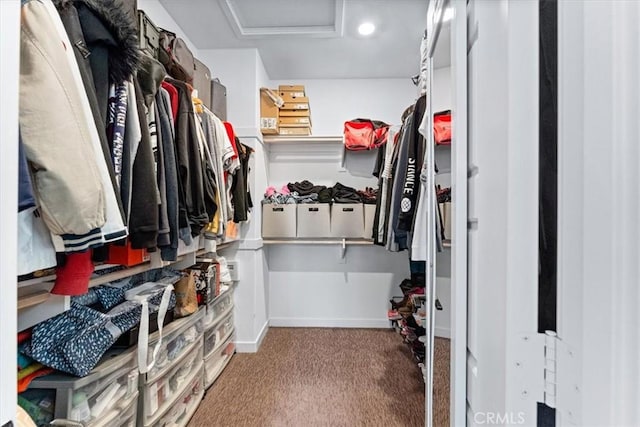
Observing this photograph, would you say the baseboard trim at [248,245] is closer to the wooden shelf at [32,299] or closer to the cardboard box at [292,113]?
the cardboard box at [292,113]

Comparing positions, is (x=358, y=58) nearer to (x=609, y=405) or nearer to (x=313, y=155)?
(x=313, y=155)

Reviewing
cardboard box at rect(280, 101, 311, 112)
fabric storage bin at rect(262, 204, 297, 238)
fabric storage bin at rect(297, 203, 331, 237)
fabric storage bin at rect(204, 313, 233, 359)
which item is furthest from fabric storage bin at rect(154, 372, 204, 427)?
cardboard box at rect(280, 101, 311, 112)

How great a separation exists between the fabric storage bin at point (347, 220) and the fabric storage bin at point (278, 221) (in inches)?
14.3

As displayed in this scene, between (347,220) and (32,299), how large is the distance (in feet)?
7.47

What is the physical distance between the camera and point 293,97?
2.88 metres

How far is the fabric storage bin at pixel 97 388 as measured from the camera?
101 centimetres

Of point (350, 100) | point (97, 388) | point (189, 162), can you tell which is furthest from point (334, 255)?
point (97, 388)

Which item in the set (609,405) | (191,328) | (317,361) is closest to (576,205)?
(609,405)

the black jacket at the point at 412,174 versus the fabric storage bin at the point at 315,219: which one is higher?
the black jacket at the point at 412,174

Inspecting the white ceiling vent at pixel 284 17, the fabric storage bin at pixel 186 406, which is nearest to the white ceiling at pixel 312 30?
the white ceiling vent at pixel 284 17

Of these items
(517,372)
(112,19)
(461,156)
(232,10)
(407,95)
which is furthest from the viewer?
(407,95)

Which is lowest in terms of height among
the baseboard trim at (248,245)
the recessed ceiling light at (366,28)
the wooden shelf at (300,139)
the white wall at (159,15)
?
the baseboard trim at (248,245)

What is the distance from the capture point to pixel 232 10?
2.15m

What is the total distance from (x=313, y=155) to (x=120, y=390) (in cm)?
250
